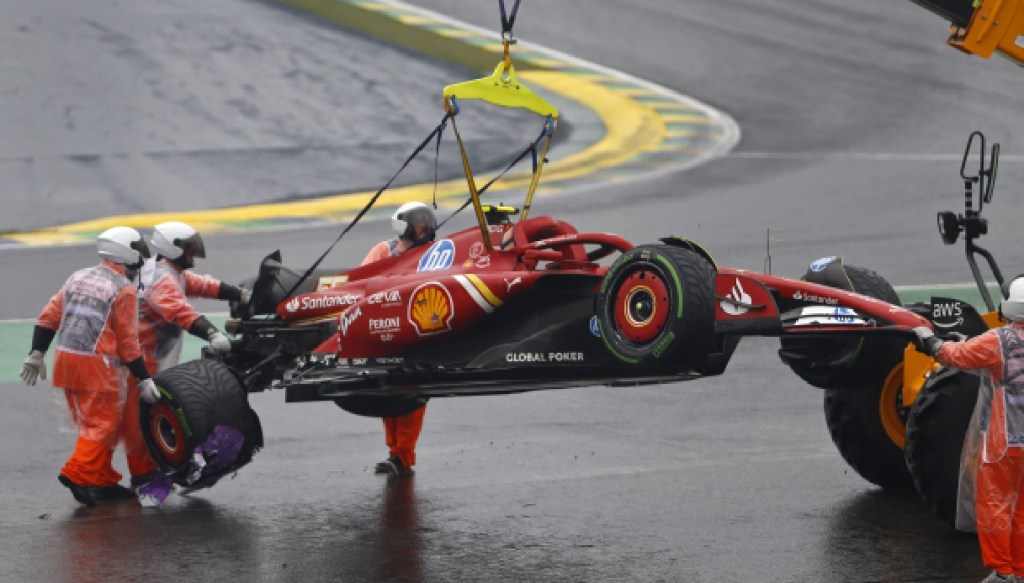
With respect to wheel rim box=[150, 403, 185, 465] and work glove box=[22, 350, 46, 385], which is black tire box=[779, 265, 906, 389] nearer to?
wheel rim box=[150, 403, 185, 465]

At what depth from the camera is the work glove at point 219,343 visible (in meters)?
11.3

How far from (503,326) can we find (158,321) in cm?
294

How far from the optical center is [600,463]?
11.9 metres

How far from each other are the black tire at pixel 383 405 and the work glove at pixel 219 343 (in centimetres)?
80

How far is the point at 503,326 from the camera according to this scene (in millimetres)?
9938

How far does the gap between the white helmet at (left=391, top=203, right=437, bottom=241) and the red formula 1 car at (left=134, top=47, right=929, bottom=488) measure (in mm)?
586

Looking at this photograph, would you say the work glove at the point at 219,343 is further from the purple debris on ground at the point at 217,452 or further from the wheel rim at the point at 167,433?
the purple debris on ground at the point at 217,452

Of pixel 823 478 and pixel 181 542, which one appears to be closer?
pixel 181 542

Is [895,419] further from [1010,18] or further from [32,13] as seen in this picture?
[32,13]

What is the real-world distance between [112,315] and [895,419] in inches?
195

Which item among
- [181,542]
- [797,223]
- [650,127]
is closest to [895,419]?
[181,542]

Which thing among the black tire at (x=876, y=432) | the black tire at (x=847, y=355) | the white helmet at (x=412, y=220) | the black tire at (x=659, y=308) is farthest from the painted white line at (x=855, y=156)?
the black tire at (x=659, y=308)

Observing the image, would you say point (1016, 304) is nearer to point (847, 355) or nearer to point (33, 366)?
point (847, 355)

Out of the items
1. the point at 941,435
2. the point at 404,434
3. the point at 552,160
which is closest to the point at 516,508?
the point at 404,434
